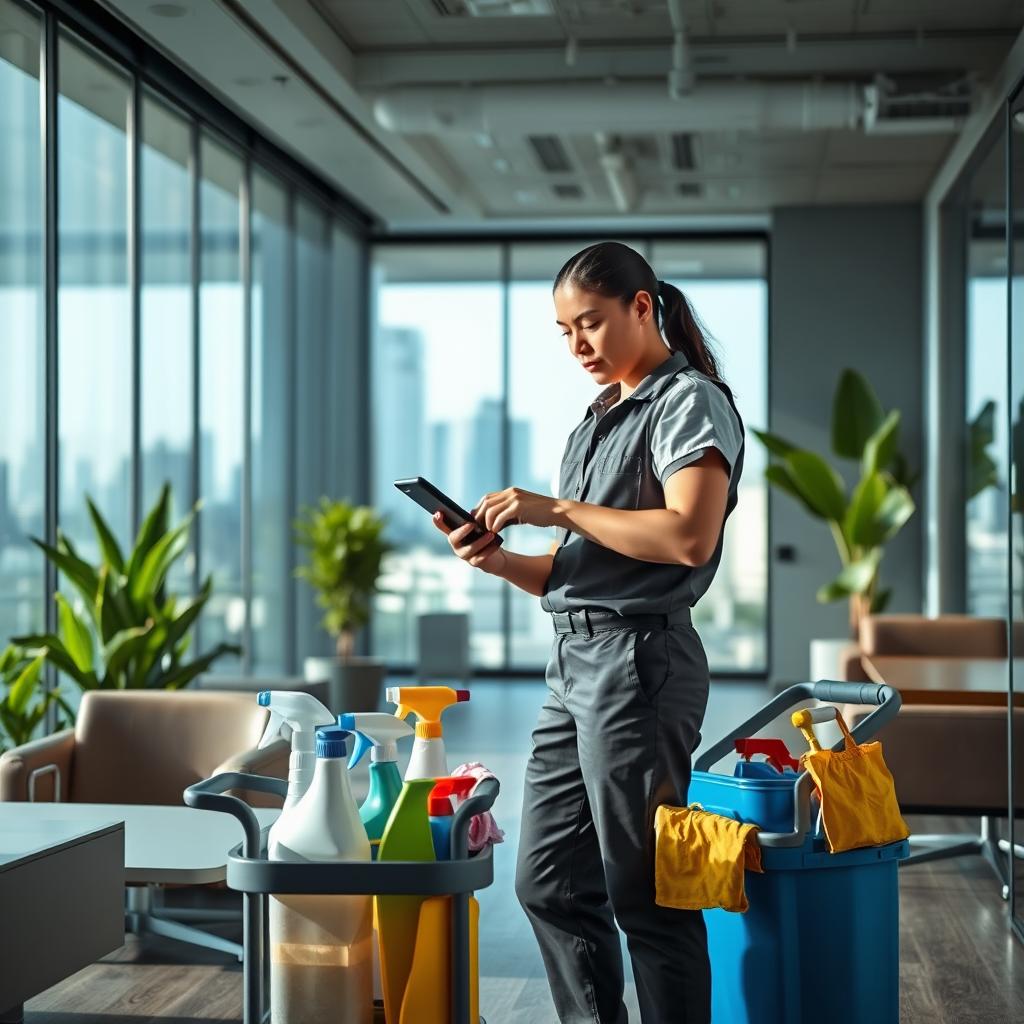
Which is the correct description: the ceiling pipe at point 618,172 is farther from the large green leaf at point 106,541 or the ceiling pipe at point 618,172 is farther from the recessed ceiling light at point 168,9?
the large green leaf at point 106,541

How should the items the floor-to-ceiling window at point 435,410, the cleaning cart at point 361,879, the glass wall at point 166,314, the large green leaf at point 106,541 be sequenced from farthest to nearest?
1. the floor-to-ceiling window at point 435,410
2. the glass wall at point 166,314
3. the large green leaf at point 106,541
4. the cleaning cart at point 361,879

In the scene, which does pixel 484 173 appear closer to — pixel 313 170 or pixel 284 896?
pixel 313 170

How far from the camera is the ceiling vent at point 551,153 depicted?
727 cm

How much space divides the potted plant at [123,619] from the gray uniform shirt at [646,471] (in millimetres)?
2573

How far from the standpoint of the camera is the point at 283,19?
5.11 metres

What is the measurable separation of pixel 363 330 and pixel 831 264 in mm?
3369

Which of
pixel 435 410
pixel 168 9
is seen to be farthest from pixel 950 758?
pixel 435 410

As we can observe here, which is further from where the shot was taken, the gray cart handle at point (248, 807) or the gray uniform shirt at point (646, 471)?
the gray uniform shirt at point (646, 471)

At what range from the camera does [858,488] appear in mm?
7891

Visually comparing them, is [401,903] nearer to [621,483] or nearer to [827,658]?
[621,483]

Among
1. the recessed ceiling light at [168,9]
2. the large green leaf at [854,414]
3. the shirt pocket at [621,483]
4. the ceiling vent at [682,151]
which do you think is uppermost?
the ceiling vent at [682,151]

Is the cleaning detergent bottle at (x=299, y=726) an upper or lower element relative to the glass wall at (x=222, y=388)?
lower

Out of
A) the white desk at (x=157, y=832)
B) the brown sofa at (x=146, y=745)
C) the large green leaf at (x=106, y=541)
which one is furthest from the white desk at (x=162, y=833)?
the large green leaf at (x=106, y=541)

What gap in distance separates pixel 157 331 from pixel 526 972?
3640 millimetres
